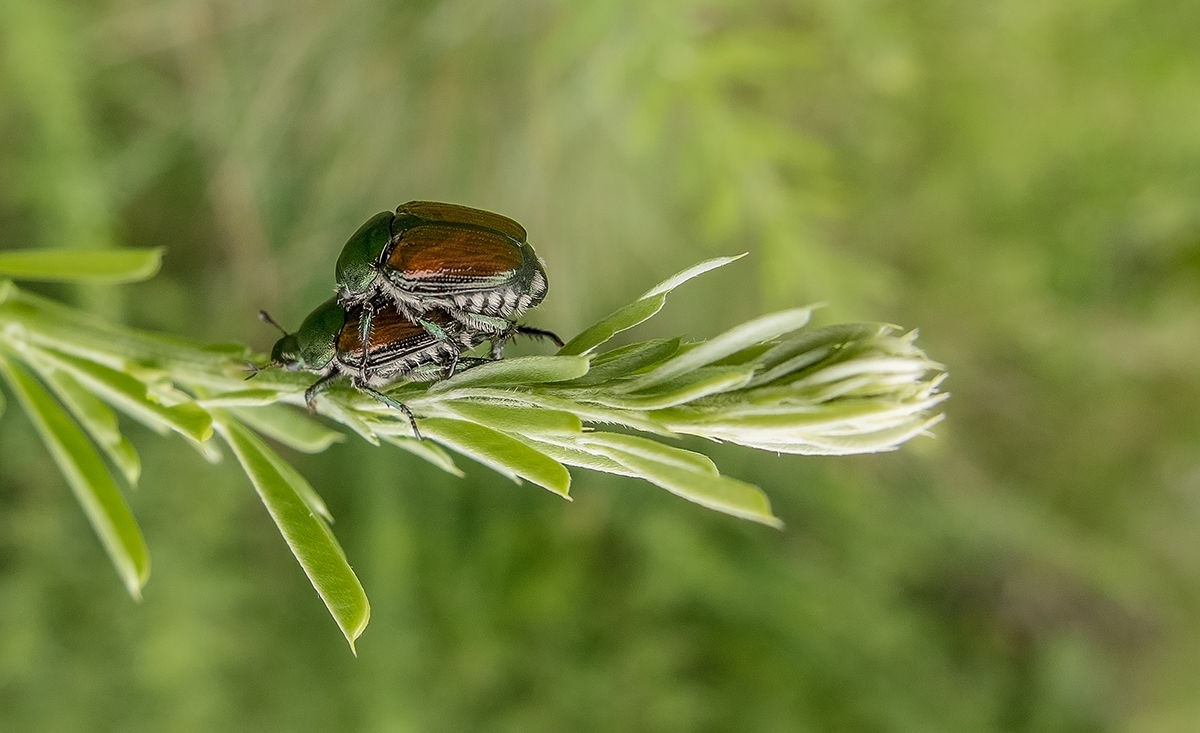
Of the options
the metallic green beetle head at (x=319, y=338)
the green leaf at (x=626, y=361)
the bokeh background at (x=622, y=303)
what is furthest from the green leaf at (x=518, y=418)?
the bokeh background at (x=622, y=303)

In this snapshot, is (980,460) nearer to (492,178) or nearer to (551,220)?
(551,220)

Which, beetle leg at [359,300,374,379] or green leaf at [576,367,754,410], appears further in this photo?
beetle leg at [359,300,374,379]

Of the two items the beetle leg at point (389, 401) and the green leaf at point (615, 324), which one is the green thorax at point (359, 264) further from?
the green leaf at point (615, 324)

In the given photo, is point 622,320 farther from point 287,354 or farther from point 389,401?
point 287,354

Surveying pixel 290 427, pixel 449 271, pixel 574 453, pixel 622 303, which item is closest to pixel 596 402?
pixel 574 453

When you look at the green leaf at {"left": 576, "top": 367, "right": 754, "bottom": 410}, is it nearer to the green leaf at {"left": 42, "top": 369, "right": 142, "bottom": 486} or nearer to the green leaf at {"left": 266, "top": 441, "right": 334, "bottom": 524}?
the green leaf at {"left": 266, "top": 441, "right": 334, "bottom": 524}

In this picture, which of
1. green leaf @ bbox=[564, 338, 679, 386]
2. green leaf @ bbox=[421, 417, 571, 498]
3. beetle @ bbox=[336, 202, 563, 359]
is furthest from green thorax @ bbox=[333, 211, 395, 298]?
green leaf @ bbox=[564, 338, 679, 386]

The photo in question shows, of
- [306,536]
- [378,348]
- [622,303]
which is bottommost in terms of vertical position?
[622,303]
